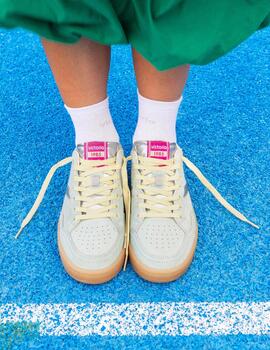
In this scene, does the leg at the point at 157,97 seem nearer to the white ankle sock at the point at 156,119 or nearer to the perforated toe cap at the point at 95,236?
the white ankle sock at the point at 156,119

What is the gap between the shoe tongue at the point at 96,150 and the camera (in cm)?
79

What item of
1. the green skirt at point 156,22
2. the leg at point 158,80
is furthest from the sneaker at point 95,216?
the green skirt at point 156,22

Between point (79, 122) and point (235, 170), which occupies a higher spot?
point (79, 122)

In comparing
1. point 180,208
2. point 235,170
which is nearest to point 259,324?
point 180,208

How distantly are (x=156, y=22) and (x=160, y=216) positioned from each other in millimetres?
346

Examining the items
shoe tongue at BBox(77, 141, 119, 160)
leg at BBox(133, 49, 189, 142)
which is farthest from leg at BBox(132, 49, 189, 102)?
shoe tongue at BBox(77, 141, 119, 160)

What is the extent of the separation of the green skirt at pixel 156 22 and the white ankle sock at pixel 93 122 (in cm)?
17

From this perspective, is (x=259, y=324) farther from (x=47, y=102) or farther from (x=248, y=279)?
(x=47, y=102)

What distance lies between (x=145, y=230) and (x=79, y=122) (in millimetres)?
226

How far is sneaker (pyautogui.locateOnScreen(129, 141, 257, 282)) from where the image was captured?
0.74 meters

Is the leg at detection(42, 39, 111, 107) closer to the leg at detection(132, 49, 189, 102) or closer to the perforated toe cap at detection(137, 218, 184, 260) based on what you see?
the leg at detection(132, 49, 189, 102)

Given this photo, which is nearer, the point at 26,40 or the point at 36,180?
the point at 36,180

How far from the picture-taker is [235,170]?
940 millimetres

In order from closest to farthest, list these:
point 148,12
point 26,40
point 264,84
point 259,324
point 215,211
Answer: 1. point 148,12
2. point 259,324
3. point 215,211
4. point 264,84
5. point 26,40
